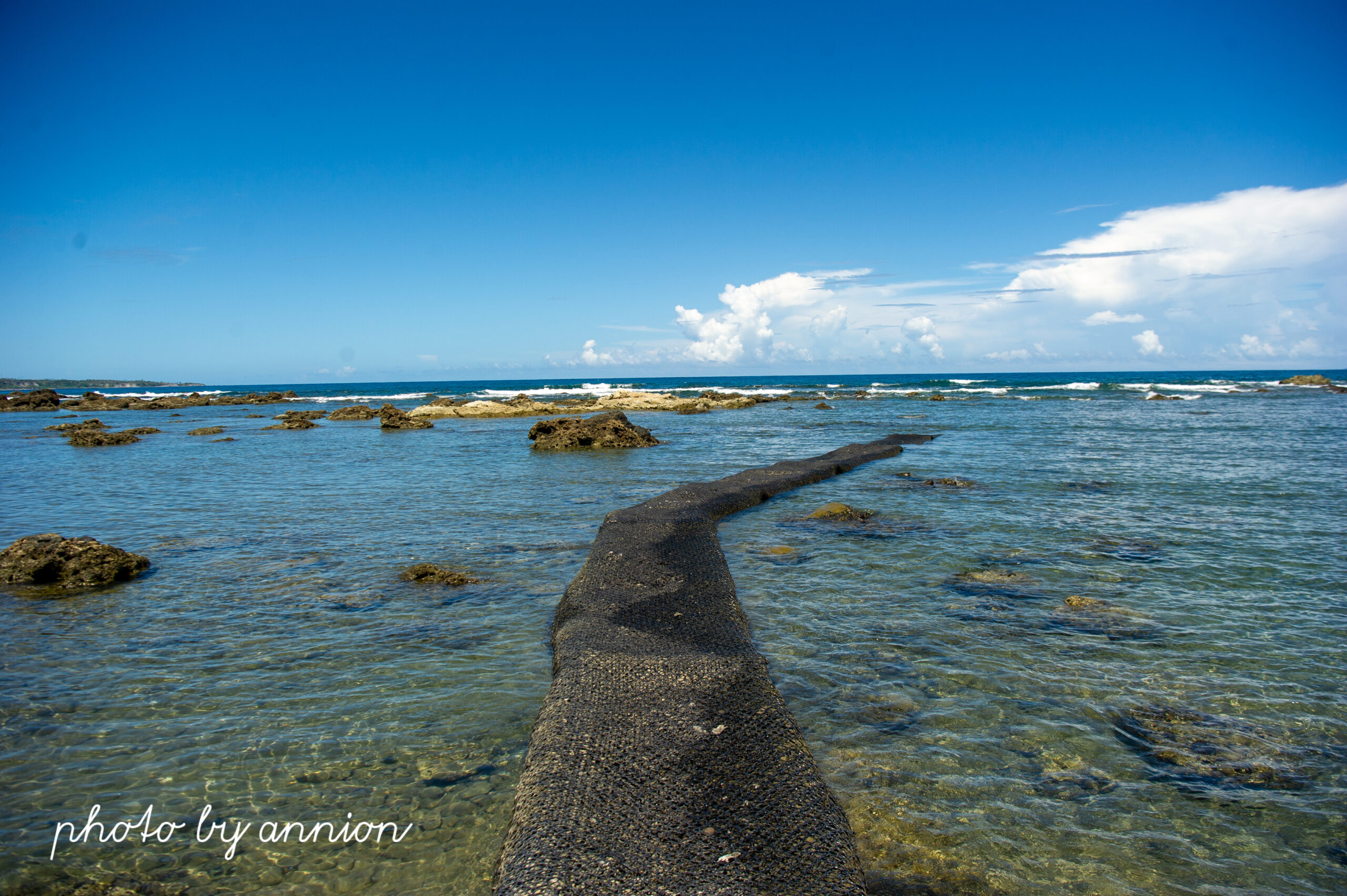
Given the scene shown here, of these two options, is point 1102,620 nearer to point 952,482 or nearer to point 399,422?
point 952,482

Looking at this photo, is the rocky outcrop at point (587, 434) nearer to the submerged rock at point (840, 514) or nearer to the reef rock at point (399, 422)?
the reef rock at point (399, 422)

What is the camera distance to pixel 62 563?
27.7 ft

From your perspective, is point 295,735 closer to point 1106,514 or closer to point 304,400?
point 1106,514

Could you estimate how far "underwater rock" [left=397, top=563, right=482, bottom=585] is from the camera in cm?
850

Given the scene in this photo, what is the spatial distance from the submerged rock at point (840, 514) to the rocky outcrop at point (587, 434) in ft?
42.8

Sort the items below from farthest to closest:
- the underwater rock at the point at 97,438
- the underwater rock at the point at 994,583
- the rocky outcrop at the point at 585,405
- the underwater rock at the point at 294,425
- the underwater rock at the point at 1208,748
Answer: the rocky outcrop at the point at 585,405
the underwater rock at the point at 294,425
the underwater rock at the point at 97,438
the underwater rock at the point at 994,583
the underwater rock at the point at 1208,748

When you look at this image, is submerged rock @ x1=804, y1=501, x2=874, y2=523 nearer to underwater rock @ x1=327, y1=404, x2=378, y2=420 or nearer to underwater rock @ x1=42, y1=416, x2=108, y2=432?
underwater rock @ x1=42, y1=416, x2=108, y2=432

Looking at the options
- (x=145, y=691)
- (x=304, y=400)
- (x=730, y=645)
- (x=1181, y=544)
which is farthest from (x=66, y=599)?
(x=304, y=400)

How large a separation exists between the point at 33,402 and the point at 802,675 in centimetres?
7264

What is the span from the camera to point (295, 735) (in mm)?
4918

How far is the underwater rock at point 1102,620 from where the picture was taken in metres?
6.70

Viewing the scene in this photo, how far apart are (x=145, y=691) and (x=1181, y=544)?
42.1 feet

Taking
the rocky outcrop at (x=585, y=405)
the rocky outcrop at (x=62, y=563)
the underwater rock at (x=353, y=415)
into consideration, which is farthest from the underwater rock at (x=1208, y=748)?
the underwater rock at (x=353, y=415)

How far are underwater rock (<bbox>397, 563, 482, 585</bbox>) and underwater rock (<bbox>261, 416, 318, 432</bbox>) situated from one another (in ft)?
98.1
